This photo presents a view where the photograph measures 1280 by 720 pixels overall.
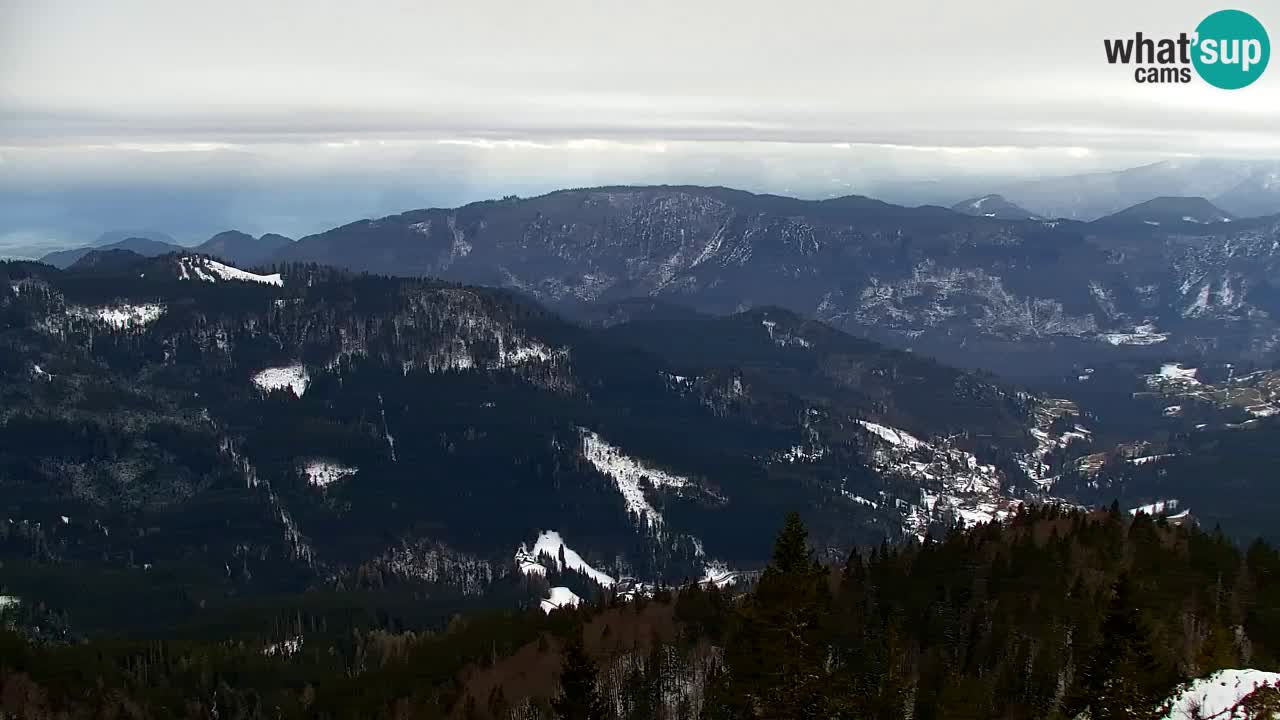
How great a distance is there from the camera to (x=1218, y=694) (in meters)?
89.7

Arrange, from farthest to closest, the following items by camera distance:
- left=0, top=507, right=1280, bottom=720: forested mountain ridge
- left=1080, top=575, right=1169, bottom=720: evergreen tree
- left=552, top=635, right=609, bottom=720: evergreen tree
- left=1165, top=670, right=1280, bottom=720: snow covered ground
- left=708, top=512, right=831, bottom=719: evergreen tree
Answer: left=552, top=635, right=609, bottom=720: evergreen tree
left=1165, top=670, right=1280, bottom=720: snow covered ground
left=0, top=507, right=1280, bottom=720: forested mountain ridge
left=1080, top=575, right=1169, bottom=720: evergreen tree
left=708, top=512, right=831, bottom=719: evergreen tree

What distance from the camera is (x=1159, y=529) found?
199 m

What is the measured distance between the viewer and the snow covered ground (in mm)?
85562

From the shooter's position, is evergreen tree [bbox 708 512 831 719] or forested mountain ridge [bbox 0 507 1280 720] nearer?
evergreen tree [bbox 708 512 831 719]

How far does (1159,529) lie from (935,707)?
116003 mm

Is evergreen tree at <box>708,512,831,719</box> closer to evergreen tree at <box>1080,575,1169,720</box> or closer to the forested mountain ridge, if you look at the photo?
the forested mountain ridge

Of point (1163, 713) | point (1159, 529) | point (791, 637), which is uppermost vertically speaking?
point (791, 637)

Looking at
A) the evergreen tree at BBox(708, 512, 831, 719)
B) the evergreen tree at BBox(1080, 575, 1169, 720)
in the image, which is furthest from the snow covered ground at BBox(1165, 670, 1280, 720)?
the evergreen tree at BBox(708, 512, 831, 719)

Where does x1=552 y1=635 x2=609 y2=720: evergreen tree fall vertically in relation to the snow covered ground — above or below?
Result: above

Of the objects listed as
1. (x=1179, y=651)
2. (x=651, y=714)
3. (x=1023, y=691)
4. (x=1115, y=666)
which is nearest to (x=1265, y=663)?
(x=1179, y=651)

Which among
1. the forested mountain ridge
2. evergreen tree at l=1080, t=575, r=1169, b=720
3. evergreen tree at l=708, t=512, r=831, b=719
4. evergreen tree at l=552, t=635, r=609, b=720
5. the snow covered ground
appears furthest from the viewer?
evergreen tree at l=552, t=635, r=609, b=720

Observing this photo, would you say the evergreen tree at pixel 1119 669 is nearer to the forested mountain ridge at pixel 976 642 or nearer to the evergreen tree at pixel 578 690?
the forested mountain ridge at pixel 976 642

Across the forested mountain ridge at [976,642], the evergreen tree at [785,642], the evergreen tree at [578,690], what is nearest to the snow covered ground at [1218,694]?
the forested mountain ridge at [976,642]

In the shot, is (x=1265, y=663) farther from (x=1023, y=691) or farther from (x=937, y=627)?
(x=937, y=627)
